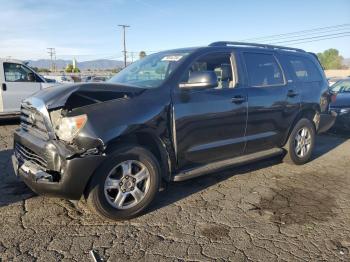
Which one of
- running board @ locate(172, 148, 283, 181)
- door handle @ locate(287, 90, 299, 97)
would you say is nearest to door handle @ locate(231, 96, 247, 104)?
running board @ locate(172, 148, 283, 181)

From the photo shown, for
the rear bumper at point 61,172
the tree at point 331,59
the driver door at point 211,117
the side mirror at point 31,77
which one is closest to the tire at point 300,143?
the driver door at point 211,117

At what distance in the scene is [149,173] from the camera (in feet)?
12.2

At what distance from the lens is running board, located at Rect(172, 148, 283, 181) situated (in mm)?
4020

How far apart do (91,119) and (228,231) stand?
5.86 feet

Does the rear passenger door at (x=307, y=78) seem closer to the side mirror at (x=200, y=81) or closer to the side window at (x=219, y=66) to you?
the side window at (x=219, y=66)

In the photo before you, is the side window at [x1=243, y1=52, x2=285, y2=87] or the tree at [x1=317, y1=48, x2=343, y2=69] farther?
the tree at [x1=317, y1=48, x2=343, y2=69]

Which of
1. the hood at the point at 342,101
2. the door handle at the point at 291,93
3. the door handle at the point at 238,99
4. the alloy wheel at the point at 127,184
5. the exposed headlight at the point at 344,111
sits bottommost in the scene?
the alloy wheel at the point at 127,184

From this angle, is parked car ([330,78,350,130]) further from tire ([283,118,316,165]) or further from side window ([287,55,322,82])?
tire ([283,118,316,165])

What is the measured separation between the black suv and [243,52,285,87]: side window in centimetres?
2

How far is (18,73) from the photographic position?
9.91 m

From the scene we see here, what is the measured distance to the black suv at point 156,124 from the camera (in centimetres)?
332

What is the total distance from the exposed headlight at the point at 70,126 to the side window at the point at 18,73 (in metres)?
7.47

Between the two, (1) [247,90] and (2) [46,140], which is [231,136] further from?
(2) [46,140]

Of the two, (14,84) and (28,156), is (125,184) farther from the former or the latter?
(14,84)
